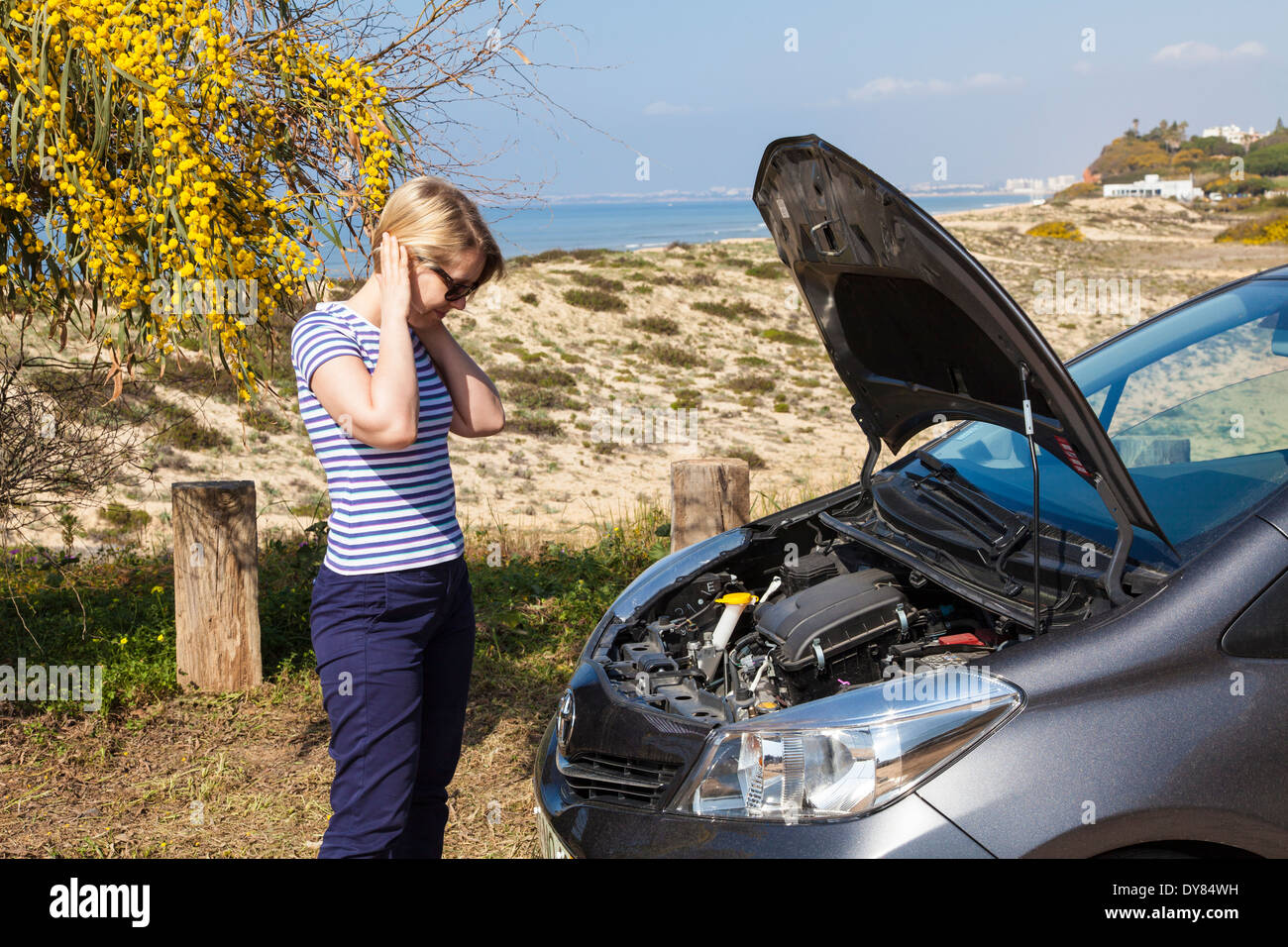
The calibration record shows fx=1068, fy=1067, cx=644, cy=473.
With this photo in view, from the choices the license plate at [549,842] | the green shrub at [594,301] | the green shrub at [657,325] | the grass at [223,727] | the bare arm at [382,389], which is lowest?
the grass at [223,727]

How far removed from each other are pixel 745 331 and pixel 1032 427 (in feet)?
59.2

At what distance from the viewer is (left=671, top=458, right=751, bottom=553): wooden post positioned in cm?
530

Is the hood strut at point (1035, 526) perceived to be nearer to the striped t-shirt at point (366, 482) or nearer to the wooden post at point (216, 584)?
the striped t-shirt at point (366, 482)

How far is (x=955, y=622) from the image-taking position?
2836 mm

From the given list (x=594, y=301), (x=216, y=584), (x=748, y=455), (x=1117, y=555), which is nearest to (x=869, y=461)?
(x=1117, y=555)

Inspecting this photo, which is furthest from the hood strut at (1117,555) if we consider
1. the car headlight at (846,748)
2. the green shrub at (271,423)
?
the green shrub at (271,423)

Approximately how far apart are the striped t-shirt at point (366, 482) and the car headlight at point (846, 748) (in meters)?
0.83

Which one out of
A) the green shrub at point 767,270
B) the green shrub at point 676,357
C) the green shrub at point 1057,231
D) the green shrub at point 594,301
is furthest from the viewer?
the green shrub at point 1057,231

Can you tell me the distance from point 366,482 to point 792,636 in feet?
3.74

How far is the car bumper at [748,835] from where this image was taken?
204 centimetres

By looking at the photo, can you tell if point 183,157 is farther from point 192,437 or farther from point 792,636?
point 192,437

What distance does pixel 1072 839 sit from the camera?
2.03 m

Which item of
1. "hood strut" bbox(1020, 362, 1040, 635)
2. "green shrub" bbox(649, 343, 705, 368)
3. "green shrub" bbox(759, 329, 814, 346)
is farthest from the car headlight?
"green shrub" bbox(759, 329, 814, 346)

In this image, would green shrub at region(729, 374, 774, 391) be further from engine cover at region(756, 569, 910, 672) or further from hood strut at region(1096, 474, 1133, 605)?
hood strut at region(1096, 474, 1133, 605)
